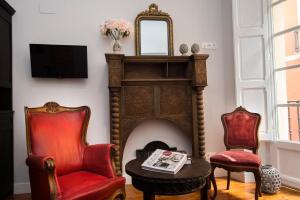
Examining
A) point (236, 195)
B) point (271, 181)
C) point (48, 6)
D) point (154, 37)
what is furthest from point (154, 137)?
point (48, 6)

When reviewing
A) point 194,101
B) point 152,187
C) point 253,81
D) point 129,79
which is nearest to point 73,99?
point 129,79

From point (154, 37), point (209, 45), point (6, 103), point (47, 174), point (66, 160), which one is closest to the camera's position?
point (47, 174)

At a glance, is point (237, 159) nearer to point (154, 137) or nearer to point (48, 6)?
point (154, 137)

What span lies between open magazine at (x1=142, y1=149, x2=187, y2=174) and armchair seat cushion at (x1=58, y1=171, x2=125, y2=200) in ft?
1.03

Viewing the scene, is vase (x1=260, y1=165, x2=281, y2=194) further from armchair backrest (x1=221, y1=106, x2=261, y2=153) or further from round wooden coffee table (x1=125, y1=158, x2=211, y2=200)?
round wooden coffee table (x1=125, y1=158, x2=211, y2=200)

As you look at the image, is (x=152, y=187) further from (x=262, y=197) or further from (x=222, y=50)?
(x=222, y=50)

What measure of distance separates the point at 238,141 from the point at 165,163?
140 centimetres

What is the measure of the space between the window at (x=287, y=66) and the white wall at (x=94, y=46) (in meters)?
0.57

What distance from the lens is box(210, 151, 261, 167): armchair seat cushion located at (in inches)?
89.4

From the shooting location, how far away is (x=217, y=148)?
3.30 meters

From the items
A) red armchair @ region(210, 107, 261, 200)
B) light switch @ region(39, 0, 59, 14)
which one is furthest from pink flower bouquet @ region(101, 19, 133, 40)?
red armchair @ region(210, 107, 261, 200)

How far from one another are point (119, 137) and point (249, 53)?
199 cm

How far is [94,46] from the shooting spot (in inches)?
120

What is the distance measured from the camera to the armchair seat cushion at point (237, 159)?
2.27m
